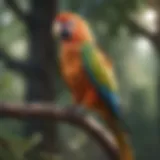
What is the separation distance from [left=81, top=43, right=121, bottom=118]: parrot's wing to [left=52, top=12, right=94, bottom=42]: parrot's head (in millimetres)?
19

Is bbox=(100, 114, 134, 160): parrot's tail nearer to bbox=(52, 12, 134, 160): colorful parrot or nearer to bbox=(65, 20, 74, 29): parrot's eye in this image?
bbox=(52, 12, 134, 160): colorful parrot

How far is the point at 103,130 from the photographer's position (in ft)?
2.58

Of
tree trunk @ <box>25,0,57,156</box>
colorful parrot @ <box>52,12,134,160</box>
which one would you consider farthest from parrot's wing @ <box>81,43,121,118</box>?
tree trunk @ <box>25,0,57,156</box>

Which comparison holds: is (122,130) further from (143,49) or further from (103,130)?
(143,49)

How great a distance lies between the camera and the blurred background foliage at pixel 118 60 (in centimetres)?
85

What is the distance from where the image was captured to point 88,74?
76cm

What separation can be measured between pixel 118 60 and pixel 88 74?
A: 0.15 m

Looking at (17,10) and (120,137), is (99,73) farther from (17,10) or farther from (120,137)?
(17,10)

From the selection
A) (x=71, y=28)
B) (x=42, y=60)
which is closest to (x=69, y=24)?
(x=71, y=28)

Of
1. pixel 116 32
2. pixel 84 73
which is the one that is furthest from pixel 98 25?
pixel 84 73

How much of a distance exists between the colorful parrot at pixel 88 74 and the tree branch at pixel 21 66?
0.08 m

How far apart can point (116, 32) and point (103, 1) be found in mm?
66

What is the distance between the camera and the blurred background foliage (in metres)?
0.85

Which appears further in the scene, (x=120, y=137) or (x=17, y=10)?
(x=17, y=10)
